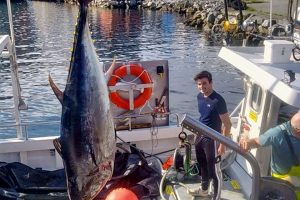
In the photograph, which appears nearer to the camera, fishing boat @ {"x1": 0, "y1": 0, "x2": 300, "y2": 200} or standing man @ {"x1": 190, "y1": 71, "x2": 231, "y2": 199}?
fishing boat @ {"x1": 0, "y1": 0, "x2": 300, "y2": 200}

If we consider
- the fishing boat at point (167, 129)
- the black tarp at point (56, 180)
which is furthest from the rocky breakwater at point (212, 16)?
the black tarp at point (56, 180)

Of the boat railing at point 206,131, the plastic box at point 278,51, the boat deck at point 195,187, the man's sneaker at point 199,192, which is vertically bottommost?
the boat deck at point 195,187

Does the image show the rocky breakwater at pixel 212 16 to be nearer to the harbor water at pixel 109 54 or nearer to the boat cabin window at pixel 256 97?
the harbor water at pixel 109 54

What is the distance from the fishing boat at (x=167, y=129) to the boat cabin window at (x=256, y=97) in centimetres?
1

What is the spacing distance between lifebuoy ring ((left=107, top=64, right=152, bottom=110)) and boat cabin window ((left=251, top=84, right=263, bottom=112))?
1889 millimetres

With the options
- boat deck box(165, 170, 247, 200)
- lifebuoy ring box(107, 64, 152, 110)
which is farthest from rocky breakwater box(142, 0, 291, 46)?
boat deck box(165, 170, 247, 200)

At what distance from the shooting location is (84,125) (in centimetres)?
259

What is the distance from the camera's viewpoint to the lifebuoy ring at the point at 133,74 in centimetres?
710

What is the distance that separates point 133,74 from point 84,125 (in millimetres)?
4599

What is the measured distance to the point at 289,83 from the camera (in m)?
4.55

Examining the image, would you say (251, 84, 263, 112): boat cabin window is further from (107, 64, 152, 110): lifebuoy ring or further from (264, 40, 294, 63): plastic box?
(107, 64, 152, 110): lifebuoy ring

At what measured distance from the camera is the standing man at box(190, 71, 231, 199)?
5.58m

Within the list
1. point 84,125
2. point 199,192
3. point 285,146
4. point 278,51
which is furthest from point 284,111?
point 84,125

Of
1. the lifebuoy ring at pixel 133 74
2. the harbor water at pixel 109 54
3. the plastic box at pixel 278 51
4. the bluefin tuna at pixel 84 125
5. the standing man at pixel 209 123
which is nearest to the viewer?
the bluefin tuna at pixel 84 125
